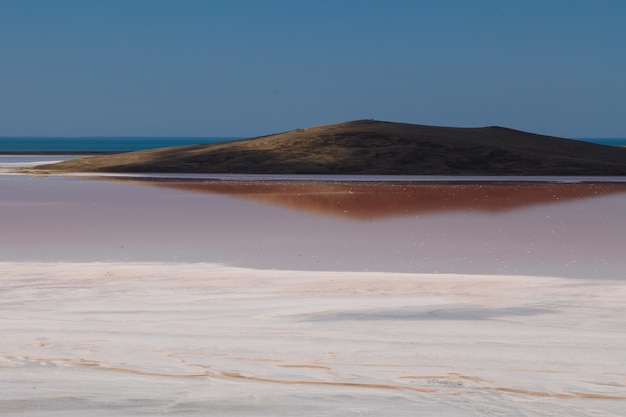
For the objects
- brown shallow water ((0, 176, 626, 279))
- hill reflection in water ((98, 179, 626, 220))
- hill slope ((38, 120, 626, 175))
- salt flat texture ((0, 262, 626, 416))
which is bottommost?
salt flat texture ((0, 262, 626, 416))

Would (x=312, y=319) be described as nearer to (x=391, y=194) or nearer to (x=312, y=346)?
(x=312, y=346)

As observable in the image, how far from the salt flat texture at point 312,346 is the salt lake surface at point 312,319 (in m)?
0.02

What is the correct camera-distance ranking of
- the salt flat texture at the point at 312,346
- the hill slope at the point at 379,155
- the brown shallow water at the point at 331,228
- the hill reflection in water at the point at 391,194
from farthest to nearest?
the hill slope at the point at 379,155 < the hill reflection in water at the point at 391,194 < the brown shallow water at the point at 331,228 < the salt flat texture at the point at 312,346

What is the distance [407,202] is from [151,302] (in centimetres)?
1598

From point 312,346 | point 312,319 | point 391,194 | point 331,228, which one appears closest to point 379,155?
point 391,194

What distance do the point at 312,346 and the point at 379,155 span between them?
42339mm

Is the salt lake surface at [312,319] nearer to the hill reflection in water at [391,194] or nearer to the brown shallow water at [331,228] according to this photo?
the brown shallow water at [331,228]

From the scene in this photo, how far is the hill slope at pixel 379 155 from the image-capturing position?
46.8 meters

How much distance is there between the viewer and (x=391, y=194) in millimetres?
28312

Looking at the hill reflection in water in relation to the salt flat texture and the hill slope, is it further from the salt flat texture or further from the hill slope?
the salt flat texture

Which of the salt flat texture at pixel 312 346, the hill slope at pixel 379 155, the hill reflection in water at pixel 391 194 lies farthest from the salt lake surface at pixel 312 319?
the hill slope at pixel 379 155

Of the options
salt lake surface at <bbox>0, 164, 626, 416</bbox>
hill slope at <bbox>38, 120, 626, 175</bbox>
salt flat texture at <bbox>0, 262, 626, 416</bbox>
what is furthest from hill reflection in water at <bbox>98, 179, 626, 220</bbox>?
salt flat texture at <bbox>0, 262, 626, 416</bbox>

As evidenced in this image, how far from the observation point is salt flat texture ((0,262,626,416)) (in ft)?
19.3

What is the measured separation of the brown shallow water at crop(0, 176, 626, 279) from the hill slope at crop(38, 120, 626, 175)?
52.9 feet
